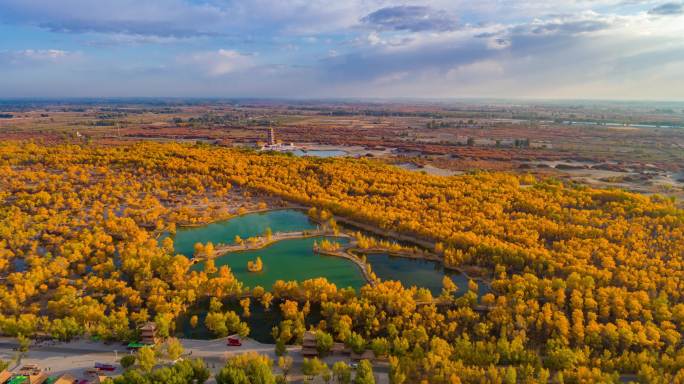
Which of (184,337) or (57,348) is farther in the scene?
(184,337)

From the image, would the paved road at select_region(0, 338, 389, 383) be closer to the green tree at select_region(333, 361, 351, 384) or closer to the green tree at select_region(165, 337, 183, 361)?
the green tree at select_region(165, 337, 183, 361)

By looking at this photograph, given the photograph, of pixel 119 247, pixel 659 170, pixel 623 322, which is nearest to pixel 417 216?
pixel 623 322

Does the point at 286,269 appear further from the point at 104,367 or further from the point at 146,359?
the point at 104,367

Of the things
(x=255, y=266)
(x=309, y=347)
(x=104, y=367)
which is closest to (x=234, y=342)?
(x=309, y=347)

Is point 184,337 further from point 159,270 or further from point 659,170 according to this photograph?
point 659,170

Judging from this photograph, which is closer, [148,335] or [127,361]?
[127,361]

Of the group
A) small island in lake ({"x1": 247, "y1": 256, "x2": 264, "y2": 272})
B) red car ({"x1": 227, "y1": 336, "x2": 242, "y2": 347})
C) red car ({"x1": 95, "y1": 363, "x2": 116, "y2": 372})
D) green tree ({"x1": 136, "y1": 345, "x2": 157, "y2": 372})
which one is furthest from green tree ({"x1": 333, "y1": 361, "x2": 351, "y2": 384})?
small island in lake ({"x1": 247, "y1": 256, "x2": 264, "y2": 272})

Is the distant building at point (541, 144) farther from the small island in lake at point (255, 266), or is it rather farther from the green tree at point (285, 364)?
the green tree at point (285, 364)
